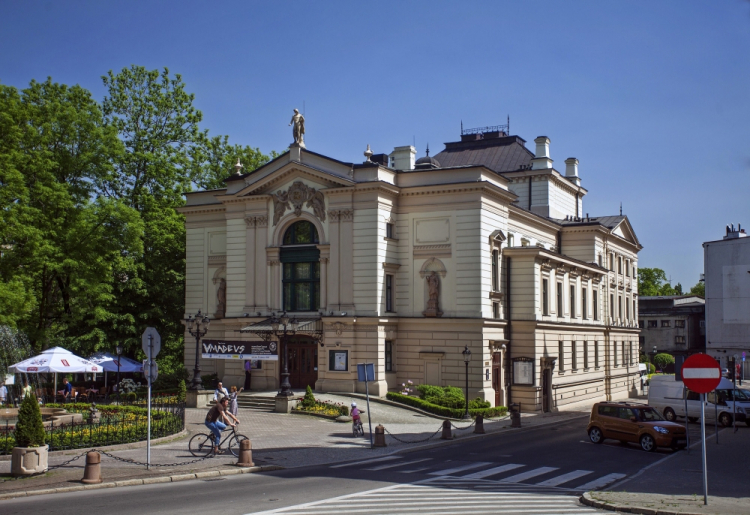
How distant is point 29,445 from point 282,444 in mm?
9875

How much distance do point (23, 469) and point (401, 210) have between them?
28.7 metres

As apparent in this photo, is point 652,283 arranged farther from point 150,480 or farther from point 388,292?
point 150,480

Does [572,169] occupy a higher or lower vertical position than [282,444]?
higher

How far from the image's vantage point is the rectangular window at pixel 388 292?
144 feet

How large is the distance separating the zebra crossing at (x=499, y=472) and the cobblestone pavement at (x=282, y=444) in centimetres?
196

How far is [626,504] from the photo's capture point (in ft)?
53.4

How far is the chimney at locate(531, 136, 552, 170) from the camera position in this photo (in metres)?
59.8

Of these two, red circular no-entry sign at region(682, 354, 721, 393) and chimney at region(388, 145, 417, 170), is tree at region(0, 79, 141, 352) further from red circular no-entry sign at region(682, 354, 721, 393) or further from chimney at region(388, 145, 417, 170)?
red circular no-entry sign at region(682, 354, 721, 393)

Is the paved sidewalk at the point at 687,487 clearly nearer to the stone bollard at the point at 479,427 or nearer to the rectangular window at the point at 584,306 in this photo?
the stone bollard at the point at 479,427

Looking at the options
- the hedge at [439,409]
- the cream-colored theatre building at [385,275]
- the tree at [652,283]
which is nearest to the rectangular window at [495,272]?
the cream-colored theatre building at [385,275]

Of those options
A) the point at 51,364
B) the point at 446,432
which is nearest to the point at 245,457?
the point at 446,432

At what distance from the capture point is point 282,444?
2731 centimetres

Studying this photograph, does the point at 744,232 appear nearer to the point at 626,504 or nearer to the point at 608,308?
the point at 608,308

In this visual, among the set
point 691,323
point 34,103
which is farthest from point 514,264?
point 691,323
